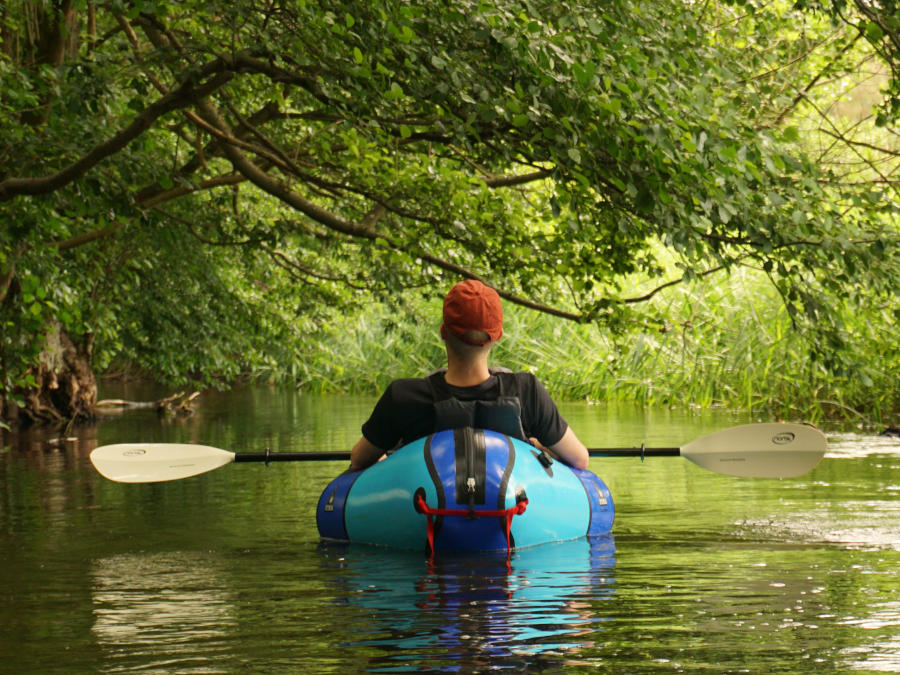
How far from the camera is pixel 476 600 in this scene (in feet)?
15.6

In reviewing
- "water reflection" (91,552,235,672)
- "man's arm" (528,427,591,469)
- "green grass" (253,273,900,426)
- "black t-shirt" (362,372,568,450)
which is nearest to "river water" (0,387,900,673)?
"water reflection" (91,552,235,672)

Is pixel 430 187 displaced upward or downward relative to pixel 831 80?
downward

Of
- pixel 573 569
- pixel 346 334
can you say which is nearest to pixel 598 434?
pixel 573 569

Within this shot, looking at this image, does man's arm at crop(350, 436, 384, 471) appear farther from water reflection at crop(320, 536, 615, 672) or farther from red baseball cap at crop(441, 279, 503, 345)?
red baseball cap at crop(441, 279, 503, 345)

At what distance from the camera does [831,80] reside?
35.7ft

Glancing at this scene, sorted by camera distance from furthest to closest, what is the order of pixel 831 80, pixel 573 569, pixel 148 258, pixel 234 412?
pixel 234 412 → pixel 148 258 → pixel 831 80 → pixel 573 569

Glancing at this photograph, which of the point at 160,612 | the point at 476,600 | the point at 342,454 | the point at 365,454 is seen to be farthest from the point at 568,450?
the point at 160,612

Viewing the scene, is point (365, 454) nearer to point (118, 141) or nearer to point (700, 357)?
point (118, 141)

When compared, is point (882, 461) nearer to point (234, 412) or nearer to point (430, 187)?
point (430, 187)

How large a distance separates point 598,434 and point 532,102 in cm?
584

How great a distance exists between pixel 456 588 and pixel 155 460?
8.76 ft

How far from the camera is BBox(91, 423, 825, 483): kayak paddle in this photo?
22.7ft

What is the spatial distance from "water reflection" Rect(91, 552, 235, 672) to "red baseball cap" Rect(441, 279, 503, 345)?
137cm

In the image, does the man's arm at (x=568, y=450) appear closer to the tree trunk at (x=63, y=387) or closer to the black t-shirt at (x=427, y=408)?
the black t-shirt at (x=427, y=408)
